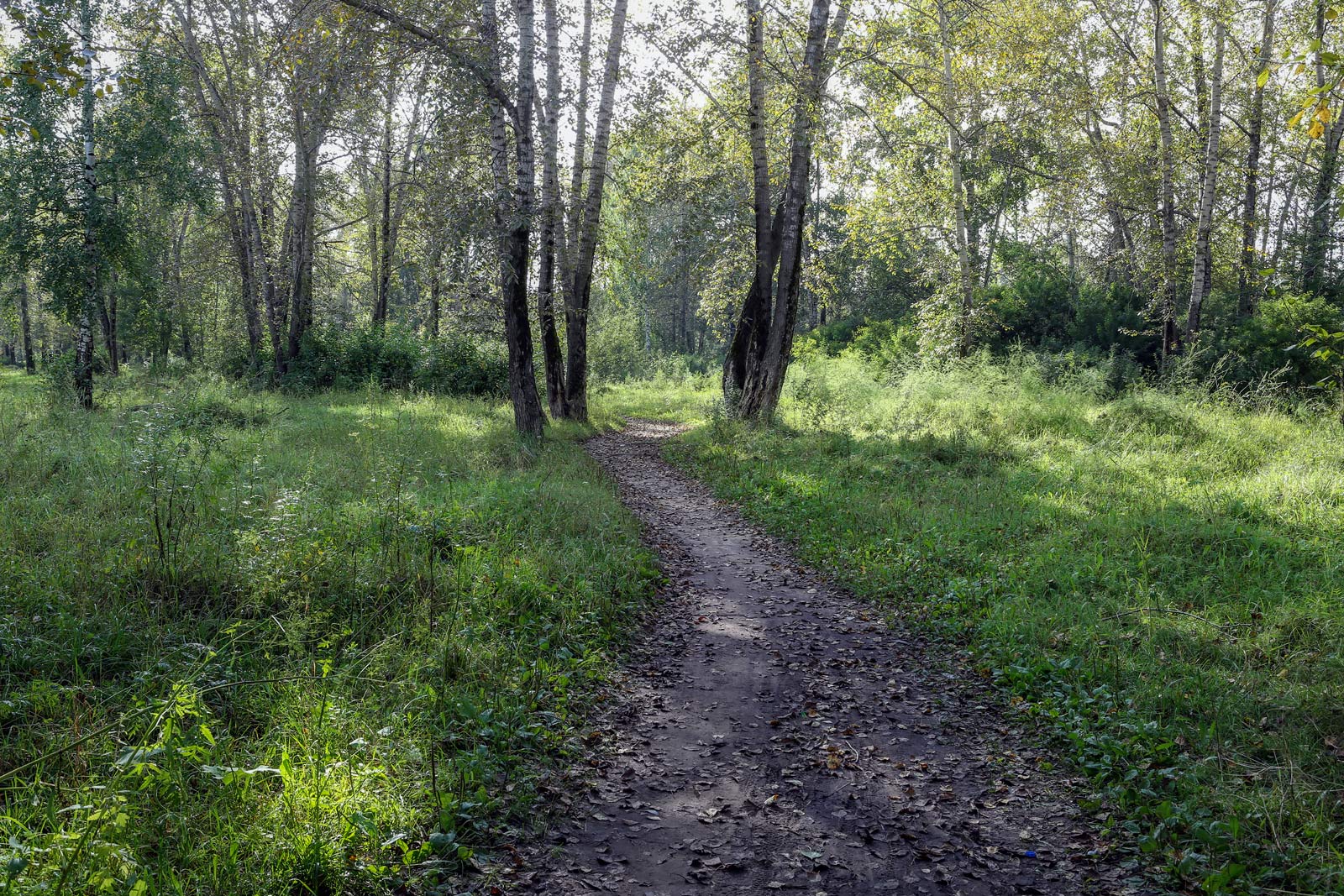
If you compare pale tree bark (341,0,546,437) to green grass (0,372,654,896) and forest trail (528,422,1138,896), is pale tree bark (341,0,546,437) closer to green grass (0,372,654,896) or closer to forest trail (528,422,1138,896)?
green grass (0,372,654,896)

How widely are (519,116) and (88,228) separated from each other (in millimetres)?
10428

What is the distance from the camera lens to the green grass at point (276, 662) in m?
3.25

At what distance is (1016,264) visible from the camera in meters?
34.9

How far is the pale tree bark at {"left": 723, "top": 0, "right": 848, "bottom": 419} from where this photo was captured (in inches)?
580

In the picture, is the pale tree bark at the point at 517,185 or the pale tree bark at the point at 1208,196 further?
the pale tree bark at the point at 1208,196

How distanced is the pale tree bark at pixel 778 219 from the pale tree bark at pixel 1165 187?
868cm

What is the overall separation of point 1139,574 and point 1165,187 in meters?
17.0

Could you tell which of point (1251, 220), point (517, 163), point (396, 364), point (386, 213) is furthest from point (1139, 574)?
point (386, 213)

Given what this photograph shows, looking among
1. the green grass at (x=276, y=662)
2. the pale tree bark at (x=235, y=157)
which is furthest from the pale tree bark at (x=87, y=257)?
the green grass at (x=276, y=662)

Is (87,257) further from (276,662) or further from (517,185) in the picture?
(276,662)

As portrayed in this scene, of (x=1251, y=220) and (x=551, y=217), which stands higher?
(x=1251, y=220)

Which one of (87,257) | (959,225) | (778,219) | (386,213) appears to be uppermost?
(386,213)

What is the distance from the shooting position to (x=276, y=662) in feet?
16.1

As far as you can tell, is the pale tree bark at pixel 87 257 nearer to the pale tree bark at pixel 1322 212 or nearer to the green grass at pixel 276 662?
the green grass at pixel 276 662
